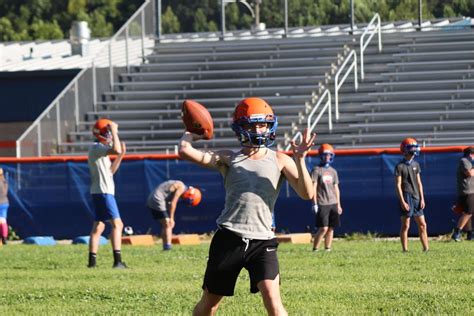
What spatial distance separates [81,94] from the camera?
3309 centimetres

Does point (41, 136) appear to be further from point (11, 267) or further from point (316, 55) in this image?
point (11, 267)

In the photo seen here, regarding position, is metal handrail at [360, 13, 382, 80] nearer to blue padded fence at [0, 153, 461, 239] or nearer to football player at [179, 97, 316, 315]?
blue padded fence at [0, 153, 461, 239]

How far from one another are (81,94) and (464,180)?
13763mm

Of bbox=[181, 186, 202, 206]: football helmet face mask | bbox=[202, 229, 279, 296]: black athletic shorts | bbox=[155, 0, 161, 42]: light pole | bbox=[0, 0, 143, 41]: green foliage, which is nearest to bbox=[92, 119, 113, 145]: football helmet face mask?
bbox=[202, 229, 279, 296]: black athletic shorts

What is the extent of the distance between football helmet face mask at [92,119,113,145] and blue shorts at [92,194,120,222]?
0.71 meters

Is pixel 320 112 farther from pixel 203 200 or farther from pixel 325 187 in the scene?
pixel 325 187

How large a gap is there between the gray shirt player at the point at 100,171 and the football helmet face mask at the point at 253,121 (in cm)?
812

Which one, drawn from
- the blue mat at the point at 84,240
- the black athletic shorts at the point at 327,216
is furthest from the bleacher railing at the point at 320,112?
the black athletic shorts at the point at 327,216

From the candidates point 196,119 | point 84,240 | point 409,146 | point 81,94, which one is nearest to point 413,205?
point 409,146

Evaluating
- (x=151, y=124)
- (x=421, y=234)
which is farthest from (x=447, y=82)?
(x=421, y=234)

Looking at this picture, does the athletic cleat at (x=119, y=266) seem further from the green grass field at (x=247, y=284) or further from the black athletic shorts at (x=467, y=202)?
the black athletic shorts at (x=467, y=202)

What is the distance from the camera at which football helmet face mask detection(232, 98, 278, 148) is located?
322 inches

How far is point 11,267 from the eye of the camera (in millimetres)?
16672

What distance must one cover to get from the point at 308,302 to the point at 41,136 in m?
20.4
